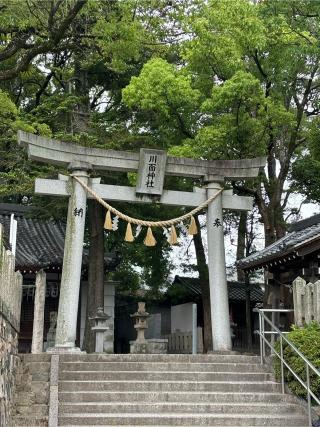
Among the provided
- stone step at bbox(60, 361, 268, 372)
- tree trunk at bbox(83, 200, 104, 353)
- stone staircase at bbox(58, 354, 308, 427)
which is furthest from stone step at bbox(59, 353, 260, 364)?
tree trunk at bbox(83, 200, 104, 353)

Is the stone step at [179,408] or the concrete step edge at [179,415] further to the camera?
the stone step at [179,408]

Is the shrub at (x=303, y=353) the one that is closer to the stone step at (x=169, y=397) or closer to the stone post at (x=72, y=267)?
the stone step at (x=169, y=397)

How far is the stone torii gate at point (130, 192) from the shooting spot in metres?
12.9

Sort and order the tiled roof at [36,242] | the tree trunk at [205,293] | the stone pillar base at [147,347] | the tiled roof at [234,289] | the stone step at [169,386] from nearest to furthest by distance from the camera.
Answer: the stone step at [169,386], the stone pillar base at [147,347], the tiled roof at [36,242], the tree trunk at [205,293], the tiled roof at [234,289]

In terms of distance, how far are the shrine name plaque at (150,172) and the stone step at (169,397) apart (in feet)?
20.1

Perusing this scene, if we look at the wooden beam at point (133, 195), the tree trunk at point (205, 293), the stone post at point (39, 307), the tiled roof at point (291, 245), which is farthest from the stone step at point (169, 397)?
the tree trunk at point (205, 293)

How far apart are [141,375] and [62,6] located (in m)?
10.6

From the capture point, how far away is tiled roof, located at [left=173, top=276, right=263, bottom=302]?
83.0 feet

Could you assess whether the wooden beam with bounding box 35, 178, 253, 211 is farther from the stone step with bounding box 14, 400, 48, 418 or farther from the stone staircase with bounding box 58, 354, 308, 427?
the stone step with bounding box 14, 400, 48, 418

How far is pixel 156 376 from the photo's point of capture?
9602 mm

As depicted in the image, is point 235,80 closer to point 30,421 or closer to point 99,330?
point 99,330

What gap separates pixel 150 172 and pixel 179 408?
6.80 m

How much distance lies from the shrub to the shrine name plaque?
5.72 meters

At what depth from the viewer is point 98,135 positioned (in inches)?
698
